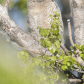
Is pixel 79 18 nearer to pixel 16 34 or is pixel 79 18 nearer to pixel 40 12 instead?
pixel 40 12

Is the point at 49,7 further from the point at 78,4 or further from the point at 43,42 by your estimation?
the point at 43,42

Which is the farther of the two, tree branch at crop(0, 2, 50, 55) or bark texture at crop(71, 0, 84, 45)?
bark texture at crop(71, 0, 84, 45)

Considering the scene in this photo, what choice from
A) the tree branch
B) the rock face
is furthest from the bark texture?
the tree branch

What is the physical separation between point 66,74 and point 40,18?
→ 60cm

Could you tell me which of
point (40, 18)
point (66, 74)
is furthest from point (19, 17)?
point (66, 74)

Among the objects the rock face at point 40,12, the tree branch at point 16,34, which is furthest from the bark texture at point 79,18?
the tree branch at point 16,34

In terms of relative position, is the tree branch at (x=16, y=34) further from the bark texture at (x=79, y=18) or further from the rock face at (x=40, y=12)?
the bark texture at (x=79, y=18)

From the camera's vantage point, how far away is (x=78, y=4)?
1.05 m

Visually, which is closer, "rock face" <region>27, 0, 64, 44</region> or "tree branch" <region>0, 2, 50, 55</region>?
"tree branch" <region>0, 2, 50, 55</region>

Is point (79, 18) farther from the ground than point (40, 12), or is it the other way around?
point (40, 12)

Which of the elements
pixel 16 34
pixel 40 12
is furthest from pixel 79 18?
pixel 16 34

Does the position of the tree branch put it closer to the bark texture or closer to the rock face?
the rock face

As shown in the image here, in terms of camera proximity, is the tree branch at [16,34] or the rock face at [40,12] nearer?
the tree branch at [16,34]

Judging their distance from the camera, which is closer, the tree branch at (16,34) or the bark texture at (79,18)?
the tree branch at (16,34)
